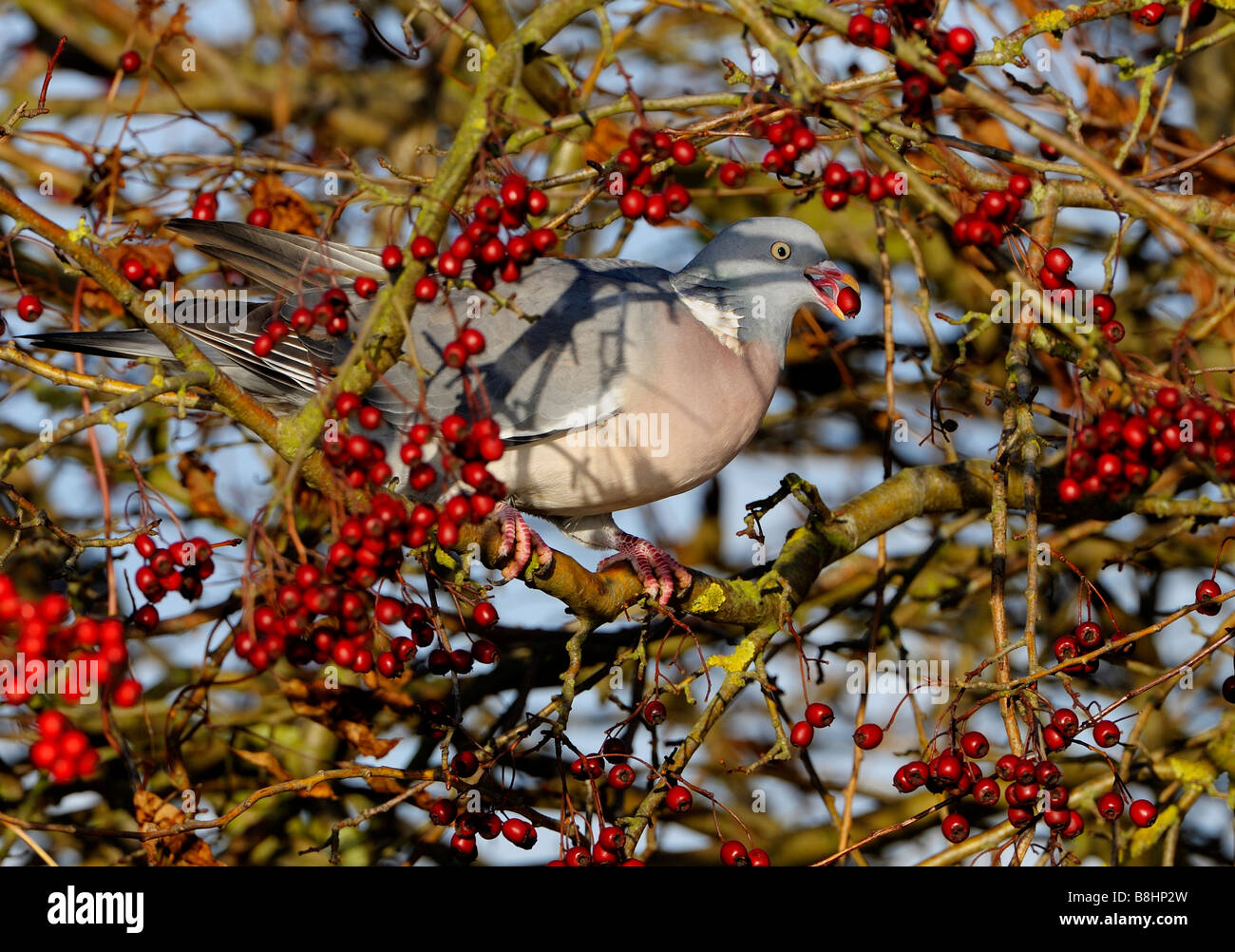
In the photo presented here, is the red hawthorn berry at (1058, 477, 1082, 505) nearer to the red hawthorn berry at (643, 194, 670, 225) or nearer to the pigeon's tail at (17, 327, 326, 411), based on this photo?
the red hawthorn berry at (643, 194, 670, 225)

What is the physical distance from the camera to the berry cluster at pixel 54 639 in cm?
203

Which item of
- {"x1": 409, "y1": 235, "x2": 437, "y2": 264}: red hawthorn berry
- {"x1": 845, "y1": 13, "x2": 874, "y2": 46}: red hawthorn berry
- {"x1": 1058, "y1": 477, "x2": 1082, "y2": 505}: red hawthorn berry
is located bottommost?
{"x1": 1058, "y1": 477, "x2": 1082, "y2": 505}: red hawthorn berry

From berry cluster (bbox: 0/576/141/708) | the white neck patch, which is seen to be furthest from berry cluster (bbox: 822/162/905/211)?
the white neck patch

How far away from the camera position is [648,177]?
2.57 m

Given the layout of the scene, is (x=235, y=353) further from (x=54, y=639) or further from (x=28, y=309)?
(x=54, y=639)

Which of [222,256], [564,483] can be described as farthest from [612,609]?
[222,256]

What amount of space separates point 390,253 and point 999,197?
4.05 ft

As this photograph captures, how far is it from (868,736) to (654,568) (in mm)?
1124

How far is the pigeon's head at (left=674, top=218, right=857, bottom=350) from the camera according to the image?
4180mm

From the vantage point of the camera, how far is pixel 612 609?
3600mm

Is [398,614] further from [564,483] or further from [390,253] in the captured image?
[564,483]

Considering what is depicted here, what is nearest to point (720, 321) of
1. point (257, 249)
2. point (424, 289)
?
point (257, 249)

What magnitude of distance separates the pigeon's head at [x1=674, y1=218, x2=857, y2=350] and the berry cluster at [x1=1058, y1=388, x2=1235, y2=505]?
1.66 m
